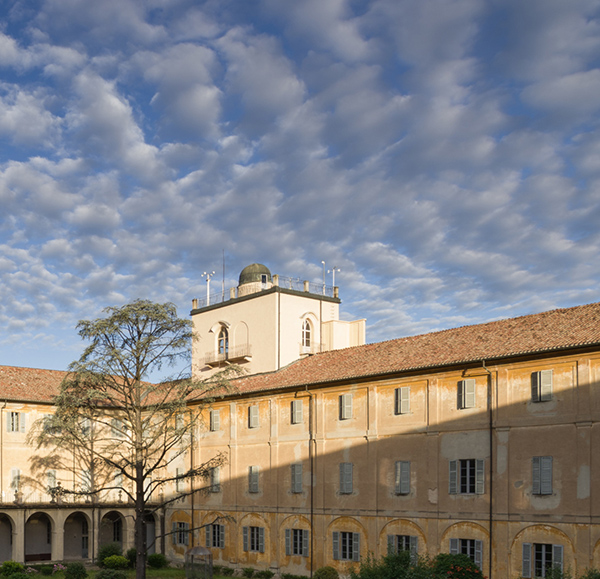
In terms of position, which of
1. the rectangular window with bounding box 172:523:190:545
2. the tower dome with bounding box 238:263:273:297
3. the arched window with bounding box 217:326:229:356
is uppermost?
the tower dome with bounding box 238:263:273:297

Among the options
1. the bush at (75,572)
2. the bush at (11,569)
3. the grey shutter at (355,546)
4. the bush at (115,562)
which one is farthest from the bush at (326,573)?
the bush at (11,569)

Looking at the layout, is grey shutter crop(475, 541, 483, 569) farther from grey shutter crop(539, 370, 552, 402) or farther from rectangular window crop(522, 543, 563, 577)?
grey shutter crop(539, 370, 552, 402)

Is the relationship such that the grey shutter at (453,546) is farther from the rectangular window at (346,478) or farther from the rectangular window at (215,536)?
the rectangular window at (215,536)

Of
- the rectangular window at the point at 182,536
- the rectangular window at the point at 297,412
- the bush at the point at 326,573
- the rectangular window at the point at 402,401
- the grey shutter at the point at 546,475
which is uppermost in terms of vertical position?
the rectangular window at the point at 402,401

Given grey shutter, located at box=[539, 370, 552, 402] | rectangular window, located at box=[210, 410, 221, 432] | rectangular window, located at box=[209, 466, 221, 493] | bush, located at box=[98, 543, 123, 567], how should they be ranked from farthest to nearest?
1. rectangular window, located at box=[210, 410, 221, 432]
2. rectangular window, located at box=[209, 466, 221, 493]
3. bush, located at box=[98, 543, 123, 567]
4. grey shutter, located at box=[539, 370, 552, 402]

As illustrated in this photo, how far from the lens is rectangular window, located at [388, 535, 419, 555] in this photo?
116 feet

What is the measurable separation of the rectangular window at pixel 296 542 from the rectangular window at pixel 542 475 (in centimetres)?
1440

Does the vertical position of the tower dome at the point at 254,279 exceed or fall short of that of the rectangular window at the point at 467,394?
it exceeds it

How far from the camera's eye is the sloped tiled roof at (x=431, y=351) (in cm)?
3272

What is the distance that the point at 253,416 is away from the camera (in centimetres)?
4575

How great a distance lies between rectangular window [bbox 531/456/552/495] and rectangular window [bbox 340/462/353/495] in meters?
10.6

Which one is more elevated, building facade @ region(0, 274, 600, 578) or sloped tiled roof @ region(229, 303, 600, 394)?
sloped tiled roof @ region(229, 303, 600, 394)

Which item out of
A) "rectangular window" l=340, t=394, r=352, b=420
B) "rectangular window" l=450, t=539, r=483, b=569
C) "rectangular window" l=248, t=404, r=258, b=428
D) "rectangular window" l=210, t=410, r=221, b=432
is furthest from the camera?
"rectangular window" l=210, t=410, r=221, b=432

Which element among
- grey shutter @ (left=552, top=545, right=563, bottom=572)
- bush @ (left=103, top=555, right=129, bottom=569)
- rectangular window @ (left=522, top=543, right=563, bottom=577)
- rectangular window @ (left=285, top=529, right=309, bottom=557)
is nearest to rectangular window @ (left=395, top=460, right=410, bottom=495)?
rectangular window @ (left=522, top=543, right=563, bottom=577)
